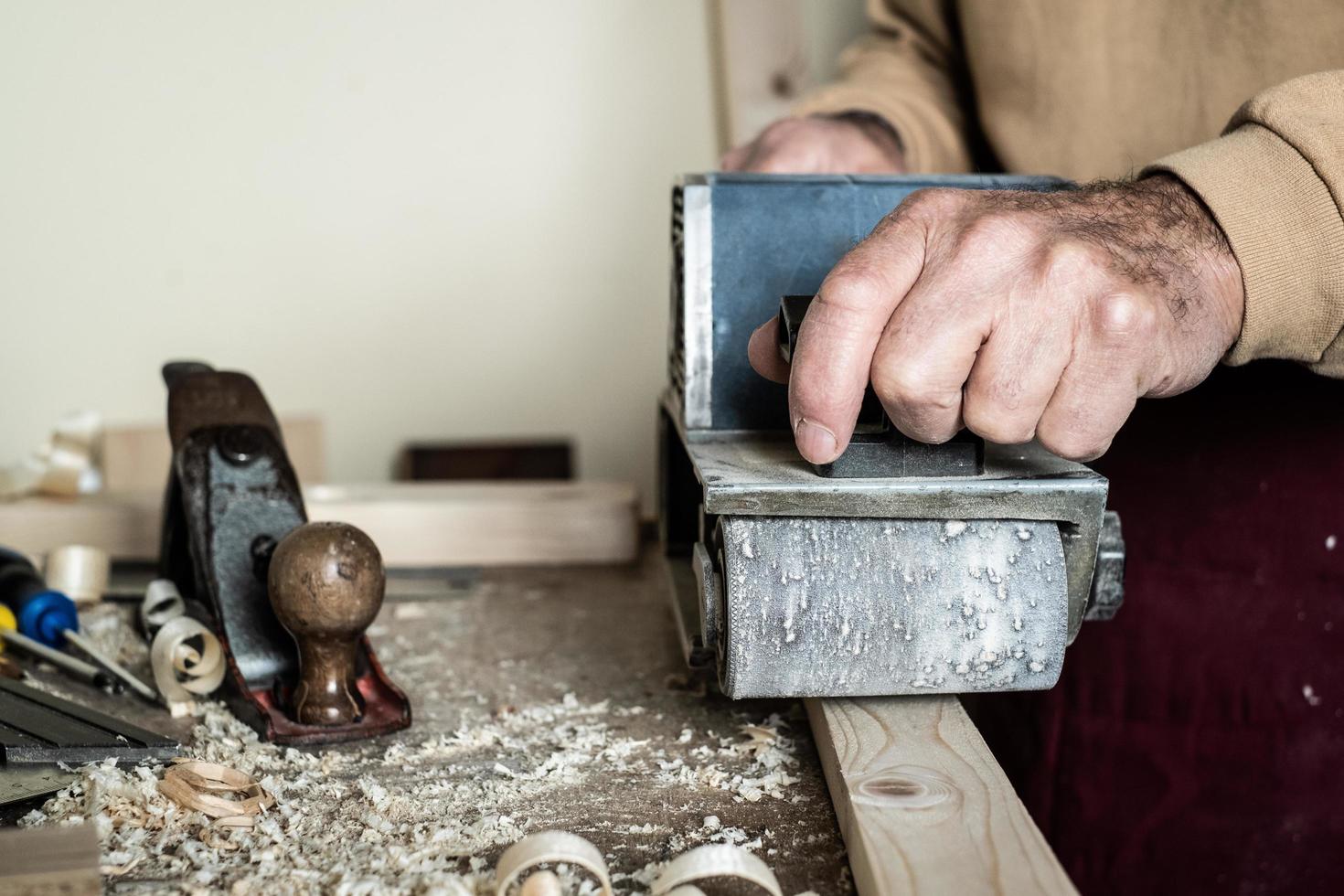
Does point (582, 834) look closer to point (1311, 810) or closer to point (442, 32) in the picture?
point (1311, 810)

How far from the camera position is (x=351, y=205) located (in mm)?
2297

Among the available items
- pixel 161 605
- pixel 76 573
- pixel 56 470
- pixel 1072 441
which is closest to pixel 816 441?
pixel 1072 441

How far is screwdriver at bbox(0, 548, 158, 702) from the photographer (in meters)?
1.01

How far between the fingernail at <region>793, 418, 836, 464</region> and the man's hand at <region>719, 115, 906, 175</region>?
0.62 meters

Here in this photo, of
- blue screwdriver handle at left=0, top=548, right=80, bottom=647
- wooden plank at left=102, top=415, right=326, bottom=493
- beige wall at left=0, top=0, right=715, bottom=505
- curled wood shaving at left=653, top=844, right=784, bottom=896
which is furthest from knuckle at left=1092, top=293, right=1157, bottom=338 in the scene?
beige wall at left=0, top=0, right=715, bottom=505

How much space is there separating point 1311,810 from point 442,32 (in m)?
1.98

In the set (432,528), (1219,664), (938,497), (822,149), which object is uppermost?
(822,149)

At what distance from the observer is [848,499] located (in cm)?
74

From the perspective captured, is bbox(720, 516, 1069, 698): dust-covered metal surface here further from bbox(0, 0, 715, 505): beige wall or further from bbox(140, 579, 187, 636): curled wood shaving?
bbox(0, 0, 715, 505): beige wall

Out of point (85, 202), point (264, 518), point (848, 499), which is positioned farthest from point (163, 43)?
point (848, 499)

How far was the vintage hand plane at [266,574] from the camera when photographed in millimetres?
843

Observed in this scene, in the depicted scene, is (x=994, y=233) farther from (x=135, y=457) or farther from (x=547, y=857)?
(x=135, y=457)

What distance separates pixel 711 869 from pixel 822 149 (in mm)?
950

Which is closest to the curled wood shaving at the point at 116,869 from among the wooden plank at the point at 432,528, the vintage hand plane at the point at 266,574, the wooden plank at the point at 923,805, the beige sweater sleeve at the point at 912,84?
the vintage hand plane at the point at 266,574
